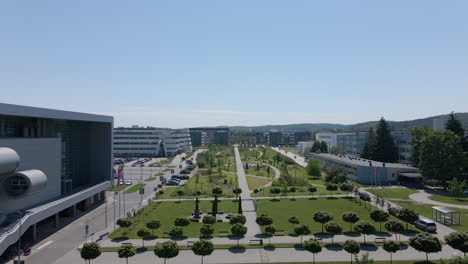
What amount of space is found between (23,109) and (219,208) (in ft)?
90.2

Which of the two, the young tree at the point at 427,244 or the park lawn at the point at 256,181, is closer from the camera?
the young tree at the point at 427,244

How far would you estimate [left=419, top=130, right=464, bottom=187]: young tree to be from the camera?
61906 millimetres

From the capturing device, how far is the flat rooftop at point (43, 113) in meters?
33.0

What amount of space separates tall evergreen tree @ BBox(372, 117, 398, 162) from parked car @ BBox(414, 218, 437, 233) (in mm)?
48647

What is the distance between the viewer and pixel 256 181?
245ft

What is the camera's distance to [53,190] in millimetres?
42906

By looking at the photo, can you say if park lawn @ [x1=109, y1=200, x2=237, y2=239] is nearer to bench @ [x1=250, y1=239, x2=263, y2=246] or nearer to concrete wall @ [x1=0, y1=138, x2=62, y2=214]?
bench @ [x1=250, y1=239, x2=263, y2=246]

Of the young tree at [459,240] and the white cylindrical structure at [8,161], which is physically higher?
the white cylindrical structure at [8,161]

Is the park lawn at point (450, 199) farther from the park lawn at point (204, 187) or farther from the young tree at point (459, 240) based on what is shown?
the park lawn at point (204, 187)

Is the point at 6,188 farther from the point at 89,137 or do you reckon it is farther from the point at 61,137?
the point at 89,137

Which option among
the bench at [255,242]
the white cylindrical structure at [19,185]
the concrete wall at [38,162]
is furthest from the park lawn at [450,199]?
the white cylindrical structure at [19,185]

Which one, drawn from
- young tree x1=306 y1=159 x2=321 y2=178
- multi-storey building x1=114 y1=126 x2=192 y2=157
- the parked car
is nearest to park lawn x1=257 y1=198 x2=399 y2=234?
the parked car

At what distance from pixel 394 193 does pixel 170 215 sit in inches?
1546

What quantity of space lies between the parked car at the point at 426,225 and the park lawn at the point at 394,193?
1795 centimetres
